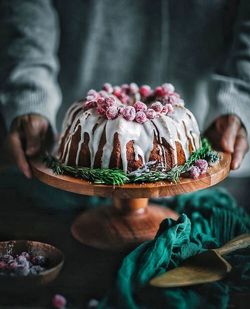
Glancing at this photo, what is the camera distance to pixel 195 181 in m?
1.15

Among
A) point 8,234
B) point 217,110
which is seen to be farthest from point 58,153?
point 217,110

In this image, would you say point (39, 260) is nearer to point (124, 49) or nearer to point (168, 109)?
point (168, 109)

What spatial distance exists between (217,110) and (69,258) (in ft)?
1.80

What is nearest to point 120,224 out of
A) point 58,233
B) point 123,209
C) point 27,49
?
point 123,209

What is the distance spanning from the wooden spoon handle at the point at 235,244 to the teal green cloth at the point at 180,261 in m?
0.01

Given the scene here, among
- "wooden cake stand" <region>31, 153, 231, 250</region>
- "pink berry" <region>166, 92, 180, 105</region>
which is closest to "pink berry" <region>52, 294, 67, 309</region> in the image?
"wooden cake stand" <region>31, 153, 231, 250</region>

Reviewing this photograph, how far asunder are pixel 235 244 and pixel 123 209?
1.10ft

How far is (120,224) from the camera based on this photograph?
1.31 meters

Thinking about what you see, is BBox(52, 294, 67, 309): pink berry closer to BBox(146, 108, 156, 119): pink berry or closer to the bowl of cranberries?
the bowl of cranberries

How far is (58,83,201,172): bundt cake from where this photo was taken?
117 cm

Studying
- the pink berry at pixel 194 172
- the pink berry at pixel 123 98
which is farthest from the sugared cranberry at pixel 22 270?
the pink berry at pixel 123 98

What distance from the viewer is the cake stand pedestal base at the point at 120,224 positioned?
122 centimetres

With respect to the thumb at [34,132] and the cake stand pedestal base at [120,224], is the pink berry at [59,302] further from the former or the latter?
the thumb at [34,132]

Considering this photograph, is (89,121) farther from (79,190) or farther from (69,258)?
(69,258)
